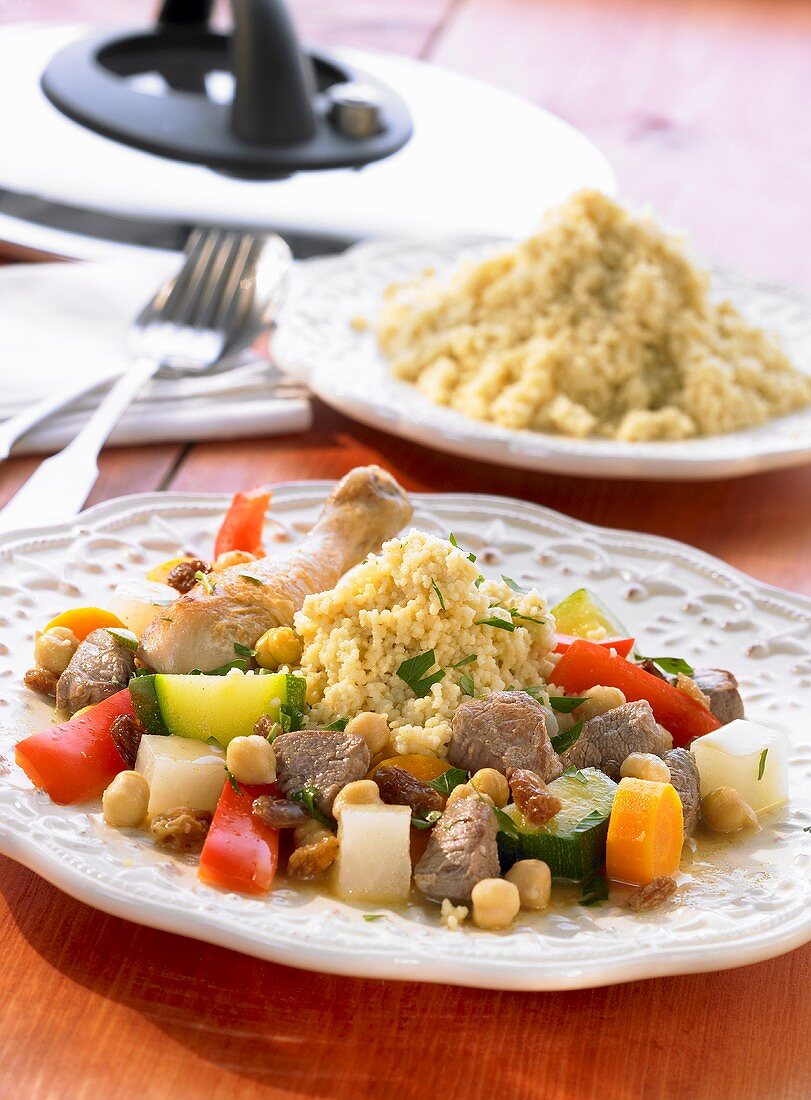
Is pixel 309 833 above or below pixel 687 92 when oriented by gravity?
above

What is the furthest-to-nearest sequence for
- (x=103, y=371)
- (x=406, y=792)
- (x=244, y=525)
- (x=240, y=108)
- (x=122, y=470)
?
1. (x=240, y=108)
2. (x=103, y=371)
3. (x=122, y=470)
4. (x=244, y=525)
5. (x=406, y=792)

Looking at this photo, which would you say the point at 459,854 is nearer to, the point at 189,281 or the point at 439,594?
the point at 439,594

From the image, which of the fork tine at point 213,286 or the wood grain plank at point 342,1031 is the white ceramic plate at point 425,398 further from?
the wood grain plank at point 342,1031

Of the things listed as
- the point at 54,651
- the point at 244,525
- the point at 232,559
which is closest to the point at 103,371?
the point at 244,525

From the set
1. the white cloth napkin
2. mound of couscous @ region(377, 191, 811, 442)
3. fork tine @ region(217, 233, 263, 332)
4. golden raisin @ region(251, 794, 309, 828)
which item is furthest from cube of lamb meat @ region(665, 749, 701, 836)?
fork tine @ region(217, 233, 263, 332)

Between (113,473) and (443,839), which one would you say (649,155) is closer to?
(113,473)

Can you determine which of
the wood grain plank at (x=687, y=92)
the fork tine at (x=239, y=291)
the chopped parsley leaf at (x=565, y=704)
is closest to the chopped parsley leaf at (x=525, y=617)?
the chopped parsley leaf at (x=565, y=704)
